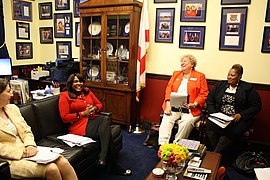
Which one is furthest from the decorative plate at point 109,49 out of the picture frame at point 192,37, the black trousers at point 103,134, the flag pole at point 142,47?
the black trousers at point 103,134

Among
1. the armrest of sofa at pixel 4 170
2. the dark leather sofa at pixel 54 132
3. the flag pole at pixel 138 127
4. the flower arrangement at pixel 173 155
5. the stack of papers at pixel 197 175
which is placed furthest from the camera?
the flag pole at pixel 138 127

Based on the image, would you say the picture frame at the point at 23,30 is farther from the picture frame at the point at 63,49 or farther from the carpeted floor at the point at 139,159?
the carpeted floor at the point at 139,159

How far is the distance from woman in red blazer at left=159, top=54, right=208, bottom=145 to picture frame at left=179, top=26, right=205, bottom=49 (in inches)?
12.4

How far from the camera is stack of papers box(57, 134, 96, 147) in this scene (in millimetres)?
2416

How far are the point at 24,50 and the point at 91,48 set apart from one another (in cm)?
158

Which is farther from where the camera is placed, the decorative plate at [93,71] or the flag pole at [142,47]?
the decorative plate at [93,71]

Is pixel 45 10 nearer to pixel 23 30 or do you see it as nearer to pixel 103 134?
pixel 23 30

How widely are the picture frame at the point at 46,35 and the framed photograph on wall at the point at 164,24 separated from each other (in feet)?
7.52

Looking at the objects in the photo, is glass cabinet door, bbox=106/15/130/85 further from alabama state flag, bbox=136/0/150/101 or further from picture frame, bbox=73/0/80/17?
picture frame, bbox=73/0/80/17

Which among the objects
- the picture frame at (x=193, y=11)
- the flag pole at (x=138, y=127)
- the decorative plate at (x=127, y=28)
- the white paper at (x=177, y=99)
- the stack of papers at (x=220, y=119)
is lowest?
the flag pole at (x=138, y=127)

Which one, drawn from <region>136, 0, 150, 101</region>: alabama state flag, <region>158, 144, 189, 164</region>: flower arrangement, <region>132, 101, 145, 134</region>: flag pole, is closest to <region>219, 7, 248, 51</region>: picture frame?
<region>136, 0, 150, 101</region>: alabama state flag

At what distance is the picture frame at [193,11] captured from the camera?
348cm

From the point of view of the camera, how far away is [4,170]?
1710 mm

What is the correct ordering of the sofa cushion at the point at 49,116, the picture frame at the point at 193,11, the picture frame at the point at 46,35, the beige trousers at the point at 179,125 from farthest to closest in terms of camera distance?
the picture frame at the point at 46,35
the picture frame at the point at 193,11
the beige trousers at the point at 179,125
the sofa cushion at the point at 49,116
